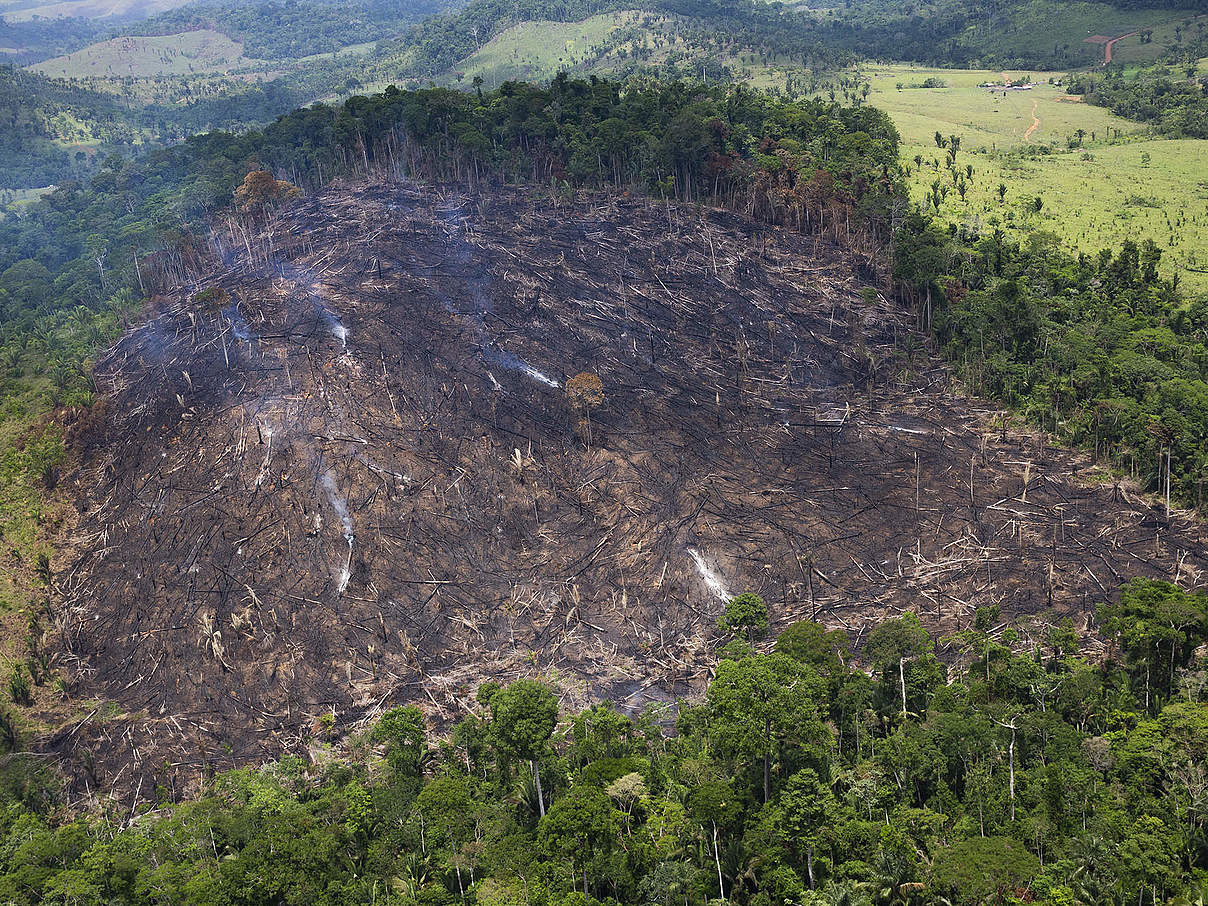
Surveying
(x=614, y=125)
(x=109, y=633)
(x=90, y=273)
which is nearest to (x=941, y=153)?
(x=614, y=125)

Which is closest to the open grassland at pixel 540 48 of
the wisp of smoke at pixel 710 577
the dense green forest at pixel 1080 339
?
the dense green forest at pixel 1080 339

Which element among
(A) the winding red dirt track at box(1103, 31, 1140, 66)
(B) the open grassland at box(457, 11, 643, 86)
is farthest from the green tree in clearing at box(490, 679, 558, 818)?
(A) the winding red dirt track at box(1103, 31, 1140, 66)

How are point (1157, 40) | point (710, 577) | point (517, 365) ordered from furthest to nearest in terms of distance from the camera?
point (1157, 40) < point (517, 365) < point (710, 577)

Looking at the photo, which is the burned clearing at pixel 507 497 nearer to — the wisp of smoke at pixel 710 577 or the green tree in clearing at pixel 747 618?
the wisp of smoke at pixel 710 577

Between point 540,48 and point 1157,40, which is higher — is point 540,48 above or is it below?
above

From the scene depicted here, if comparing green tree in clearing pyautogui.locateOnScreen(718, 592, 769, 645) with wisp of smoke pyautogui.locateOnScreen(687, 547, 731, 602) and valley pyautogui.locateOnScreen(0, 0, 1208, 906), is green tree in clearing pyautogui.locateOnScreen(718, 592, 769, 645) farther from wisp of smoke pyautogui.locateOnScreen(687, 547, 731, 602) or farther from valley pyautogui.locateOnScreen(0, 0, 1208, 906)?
wisp of smoke pyautogui.locateOnScreen(687, 547, 731, 602)

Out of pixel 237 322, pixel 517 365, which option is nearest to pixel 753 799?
pixel 517 365

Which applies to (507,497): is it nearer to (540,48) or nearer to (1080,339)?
(1080,339)
